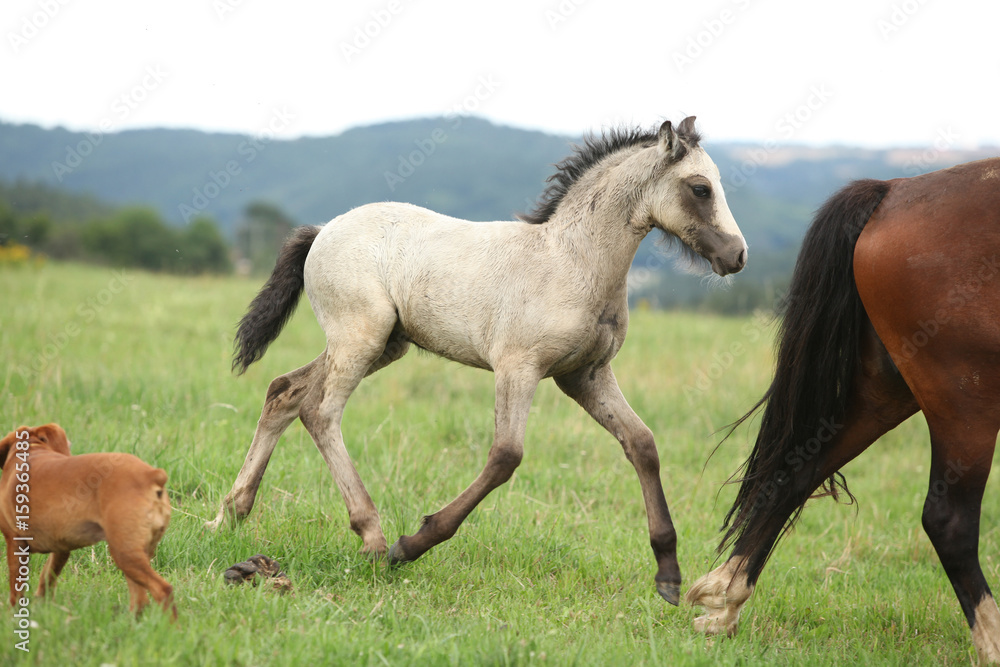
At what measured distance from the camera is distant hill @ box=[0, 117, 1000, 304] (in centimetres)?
11550

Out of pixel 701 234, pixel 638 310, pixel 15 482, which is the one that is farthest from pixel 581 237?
pixel 638 310

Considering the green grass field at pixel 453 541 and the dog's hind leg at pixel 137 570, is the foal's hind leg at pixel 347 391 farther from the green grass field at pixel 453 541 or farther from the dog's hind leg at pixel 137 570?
the dog's hind leg at pixel 137 570

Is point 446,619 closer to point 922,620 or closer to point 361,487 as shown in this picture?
point 361,487

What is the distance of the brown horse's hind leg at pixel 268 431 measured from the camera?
13.7 ft

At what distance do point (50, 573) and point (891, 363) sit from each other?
3654 millimetres

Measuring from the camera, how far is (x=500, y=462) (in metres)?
3.57

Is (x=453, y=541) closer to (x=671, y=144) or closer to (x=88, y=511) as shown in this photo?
(x=88, y=511)

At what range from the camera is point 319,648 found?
Answer: 2664 millimetres

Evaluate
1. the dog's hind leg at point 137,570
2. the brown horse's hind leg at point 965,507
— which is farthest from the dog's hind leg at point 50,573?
the brown horse's hind leg at point 965,507

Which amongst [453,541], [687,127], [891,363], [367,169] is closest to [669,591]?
[453,541]

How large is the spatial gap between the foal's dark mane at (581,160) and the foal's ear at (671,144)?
0.88ft

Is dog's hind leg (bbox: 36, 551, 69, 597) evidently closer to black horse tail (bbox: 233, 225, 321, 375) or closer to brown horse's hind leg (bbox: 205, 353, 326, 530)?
brown horse's hind leg (bbox: 205, 353, 326, 530)

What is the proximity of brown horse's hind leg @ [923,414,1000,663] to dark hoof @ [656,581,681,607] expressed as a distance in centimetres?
114

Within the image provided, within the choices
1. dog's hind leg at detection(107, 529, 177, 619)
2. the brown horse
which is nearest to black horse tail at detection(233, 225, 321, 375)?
dog's hind leg at detection(107, 529, 177, 619)
